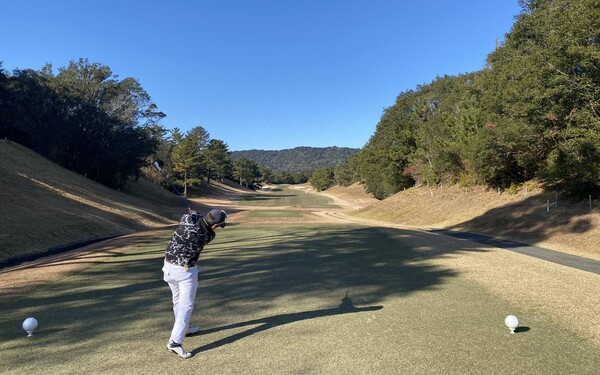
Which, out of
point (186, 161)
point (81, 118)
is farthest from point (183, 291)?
point (186, 161)

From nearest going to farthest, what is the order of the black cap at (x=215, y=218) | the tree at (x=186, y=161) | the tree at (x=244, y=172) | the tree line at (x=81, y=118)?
the black cap at (x=215, y=218) → the tree line at (x=81, y=118) → the tree at (x=186, y=161) → the tree at (x=244, y=172)

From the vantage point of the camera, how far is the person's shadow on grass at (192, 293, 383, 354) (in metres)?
5.91

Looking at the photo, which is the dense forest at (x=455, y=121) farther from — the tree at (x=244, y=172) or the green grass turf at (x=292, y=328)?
the tree at (x=244, y=172)

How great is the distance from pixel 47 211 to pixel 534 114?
105 ft

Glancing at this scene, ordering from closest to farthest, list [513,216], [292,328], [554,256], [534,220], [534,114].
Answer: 1. [292,328]
2. [554,256]
3. [534,220]
4. [534,114]
5. [513,216]

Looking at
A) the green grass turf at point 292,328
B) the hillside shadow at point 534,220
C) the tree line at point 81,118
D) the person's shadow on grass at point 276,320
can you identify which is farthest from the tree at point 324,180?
the person's shadow on grass at point 276,320

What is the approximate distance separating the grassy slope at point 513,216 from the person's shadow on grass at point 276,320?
14484 mm

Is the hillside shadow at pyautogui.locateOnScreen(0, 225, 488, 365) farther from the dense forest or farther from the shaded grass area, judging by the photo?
the dense forest

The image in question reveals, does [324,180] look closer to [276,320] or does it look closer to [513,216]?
[513,216]

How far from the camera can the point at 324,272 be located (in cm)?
1133

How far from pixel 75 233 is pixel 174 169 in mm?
63460

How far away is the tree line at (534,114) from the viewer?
20672 millimetres

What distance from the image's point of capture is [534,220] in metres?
24.5

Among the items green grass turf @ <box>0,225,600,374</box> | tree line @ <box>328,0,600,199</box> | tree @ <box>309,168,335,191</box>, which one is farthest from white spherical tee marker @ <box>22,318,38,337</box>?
tree @ <box>309,168,335,191</box>
